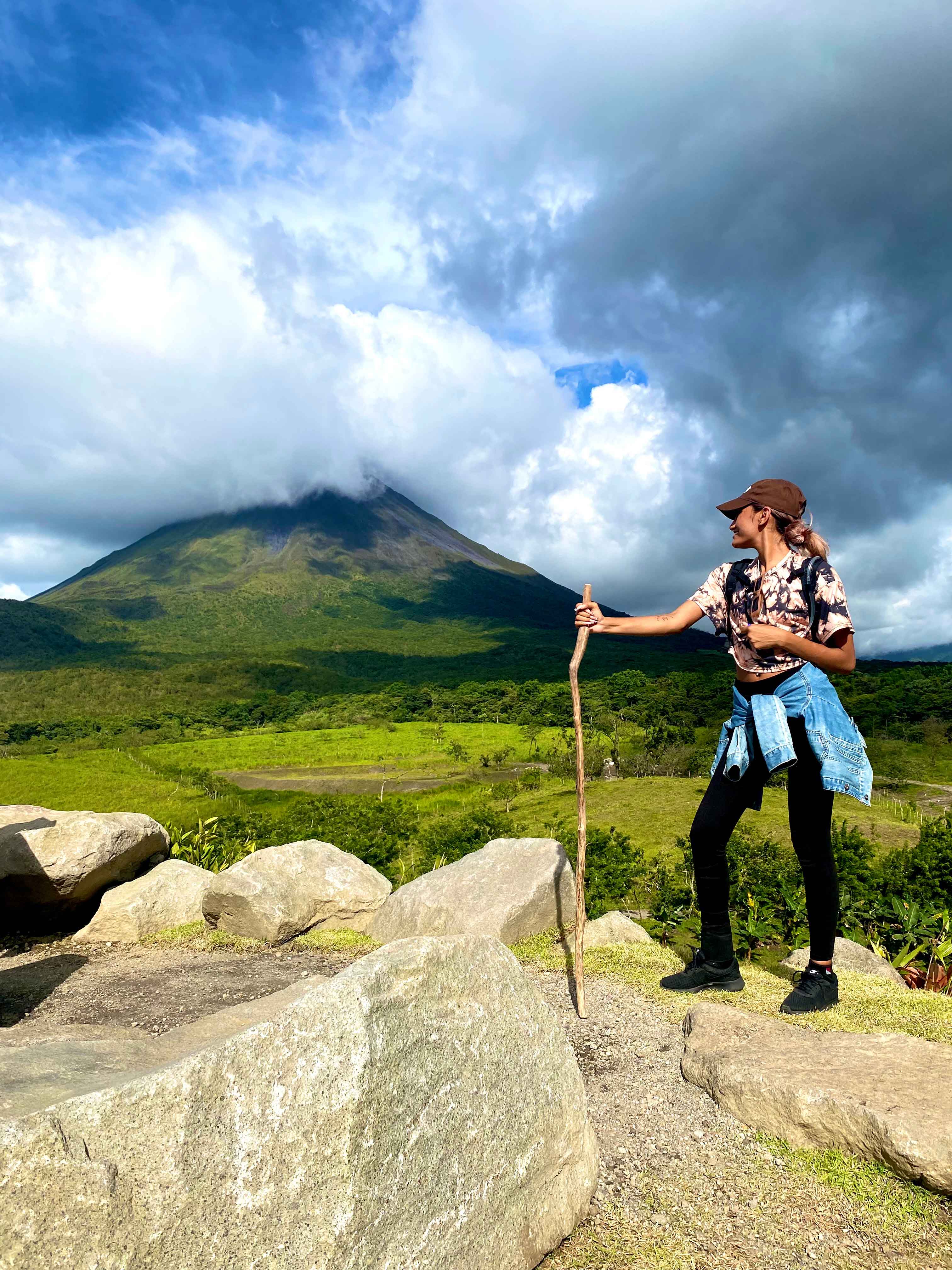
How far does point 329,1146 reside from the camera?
2.09m

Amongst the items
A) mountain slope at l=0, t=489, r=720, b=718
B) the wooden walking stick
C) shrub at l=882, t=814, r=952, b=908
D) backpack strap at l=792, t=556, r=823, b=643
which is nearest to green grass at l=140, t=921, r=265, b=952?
the wooden walking stick

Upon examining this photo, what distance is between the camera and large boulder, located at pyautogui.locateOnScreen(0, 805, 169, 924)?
326 inches

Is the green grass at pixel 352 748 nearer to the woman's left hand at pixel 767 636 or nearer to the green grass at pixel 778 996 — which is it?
the green grass at pixel 778 996

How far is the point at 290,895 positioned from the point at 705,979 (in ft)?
15.1

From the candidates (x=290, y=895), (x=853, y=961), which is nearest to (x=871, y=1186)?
(x=853, y=961)

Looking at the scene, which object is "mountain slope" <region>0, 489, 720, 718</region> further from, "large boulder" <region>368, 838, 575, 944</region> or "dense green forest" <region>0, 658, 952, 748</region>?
"large boulder" <region>368, 838, 575, 944</region>

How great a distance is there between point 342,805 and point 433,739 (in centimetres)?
4593

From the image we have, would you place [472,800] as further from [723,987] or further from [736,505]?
[736,505]

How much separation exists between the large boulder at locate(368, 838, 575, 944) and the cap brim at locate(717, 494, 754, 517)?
3.91m

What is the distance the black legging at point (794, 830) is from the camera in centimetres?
416

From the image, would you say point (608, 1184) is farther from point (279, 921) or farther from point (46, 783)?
point (46, 783)

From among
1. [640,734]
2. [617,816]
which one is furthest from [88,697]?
[617,816]

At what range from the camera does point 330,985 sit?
7.63 feet

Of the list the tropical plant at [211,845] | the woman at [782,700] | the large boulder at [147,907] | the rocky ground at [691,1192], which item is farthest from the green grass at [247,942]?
the woman at [782,700]
